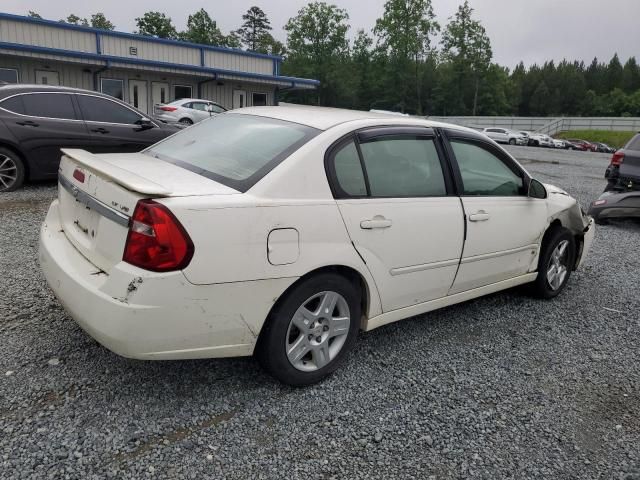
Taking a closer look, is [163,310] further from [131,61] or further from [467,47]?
[467,47]

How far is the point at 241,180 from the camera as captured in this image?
2.66m

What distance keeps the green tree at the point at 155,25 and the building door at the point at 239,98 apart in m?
55.6

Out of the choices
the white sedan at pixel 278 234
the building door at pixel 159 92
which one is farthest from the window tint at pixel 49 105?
the building door at pixel 159 92

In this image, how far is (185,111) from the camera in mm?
20453

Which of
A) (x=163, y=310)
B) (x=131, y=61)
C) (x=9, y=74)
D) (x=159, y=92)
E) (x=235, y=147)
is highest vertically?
(x=131, y=61)

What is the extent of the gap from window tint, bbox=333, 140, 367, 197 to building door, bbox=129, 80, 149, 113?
23.6 meters

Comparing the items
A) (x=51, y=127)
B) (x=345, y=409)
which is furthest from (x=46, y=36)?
(x=345, y=409)

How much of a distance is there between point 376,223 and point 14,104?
677 cm

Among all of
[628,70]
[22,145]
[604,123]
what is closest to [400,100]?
[604,123]

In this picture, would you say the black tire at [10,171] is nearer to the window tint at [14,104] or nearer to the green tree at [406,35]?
the window tint at [14,104]

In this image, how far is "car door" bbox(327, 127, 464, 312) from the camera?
2918mm

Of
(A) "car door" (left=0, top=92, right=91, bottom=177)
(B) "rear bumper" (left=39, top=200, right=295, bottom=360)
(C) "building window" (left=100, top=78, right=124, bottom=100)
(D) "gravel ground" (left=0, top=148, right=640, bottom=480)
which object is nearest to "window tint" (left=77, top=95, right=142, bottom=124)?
(A) "car door" (left=0, top=92, right=91, bottom=177)

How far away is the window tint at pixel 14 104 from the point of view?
733cm

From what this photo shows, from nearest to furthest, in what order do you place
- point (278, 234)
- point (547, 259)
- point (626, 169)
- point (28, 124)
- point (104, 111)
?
point (278, 234) → point (547, 259) → point (28, 124) → point (104, 111) → point (626, 169)
